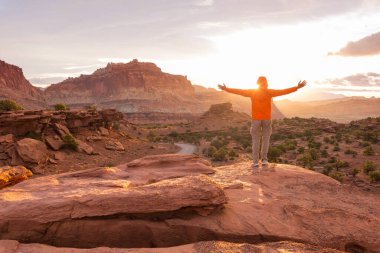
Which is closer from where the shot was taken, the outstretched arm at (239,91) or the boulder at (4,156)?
the outstretched arm at (239,91)

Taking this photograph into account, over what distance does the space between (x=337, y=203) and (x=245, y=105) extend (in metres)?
162

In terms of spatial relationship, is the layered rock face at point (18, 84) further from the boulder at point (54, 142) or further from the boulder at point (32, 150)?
the boulder at point (32, 150)

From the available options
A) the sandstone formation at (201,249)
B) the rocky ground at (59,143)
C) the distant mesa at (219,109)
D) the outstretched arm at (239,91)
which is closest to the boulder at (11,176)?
the sandstone formation at (201,249)

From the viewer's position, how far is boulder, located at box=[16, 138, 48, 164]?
22.6 metres

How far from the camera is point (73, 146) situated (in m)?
27.8

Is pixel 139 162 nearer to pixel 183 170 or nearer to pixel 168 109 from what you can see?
pixel 183 170

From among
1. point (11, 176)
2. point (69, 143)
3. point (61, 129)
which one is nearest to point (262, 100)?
point (11, 176)

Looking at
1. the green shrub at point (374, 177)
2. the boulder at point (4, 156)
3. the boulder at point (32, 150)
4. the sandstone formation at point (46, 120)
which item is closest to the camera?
the green shrub at point (374, 177)

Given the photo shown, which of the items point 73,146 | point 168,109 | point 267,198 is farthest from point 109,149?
point 168,109

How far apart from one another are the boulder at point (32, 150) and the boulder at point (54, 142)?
153cm

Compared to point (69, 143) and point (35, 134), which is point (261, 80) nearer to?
point (69, 143)

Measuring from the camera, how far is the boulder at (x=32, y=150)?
22.6m

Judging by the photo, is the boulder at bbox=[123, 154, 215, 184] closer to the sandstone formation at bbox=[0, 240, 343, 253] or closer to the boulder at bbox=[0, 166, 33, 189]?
the boulder at bbox=[0, 166, 33, 189]

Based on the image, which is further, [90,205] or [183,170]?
[183,170]
